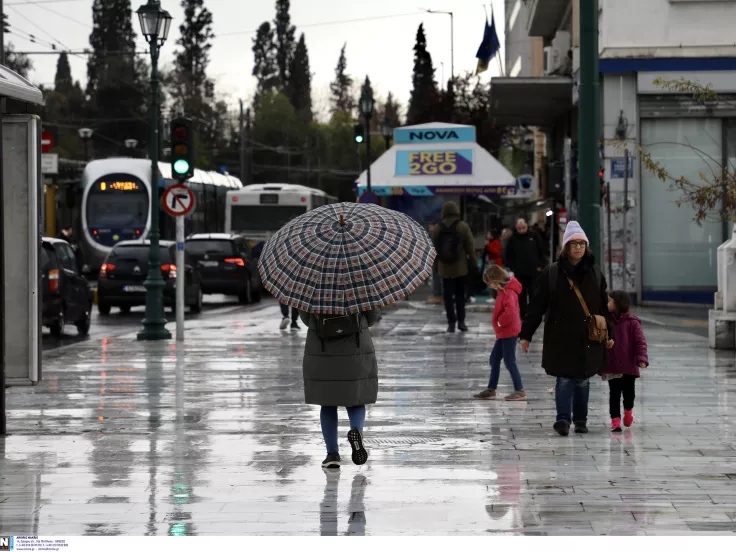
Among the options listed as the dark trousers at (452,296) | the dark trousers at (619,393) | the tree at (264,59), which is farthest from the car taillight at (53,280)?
the tree at (264,59)

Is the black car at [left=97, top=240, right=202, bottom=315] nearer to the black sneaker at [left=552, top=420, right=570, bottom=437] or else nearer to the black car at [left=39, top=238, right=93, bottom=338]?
the black car at [left=39, top=238, right=93, bottom=338]

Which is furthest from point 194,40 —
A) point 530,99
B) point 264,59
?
point 530,99

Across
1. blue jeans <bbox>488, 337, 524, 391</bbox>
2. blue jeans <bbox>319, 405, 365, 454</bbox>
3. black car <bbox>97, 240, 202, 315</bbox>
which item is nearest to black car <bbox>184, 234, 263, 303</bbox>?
black car <bbox>97, 240, 202, 315</bbox>

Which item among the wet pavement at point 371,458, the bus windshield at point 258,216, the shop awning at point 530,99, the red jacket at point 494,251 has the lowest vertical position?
the wet pavement at point 371,458

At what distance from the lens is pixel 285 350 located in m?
19.1

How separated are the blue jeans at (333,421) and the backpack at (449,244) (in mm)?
12399

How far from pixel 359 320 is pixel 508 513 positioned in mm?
1942

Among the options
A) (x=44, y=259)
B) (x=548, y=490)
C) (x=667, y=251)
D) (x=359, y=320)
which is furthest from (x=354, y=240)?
(x=667, y=251)

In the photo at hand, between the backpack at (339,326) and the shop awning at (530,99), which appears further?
the shop awning at (530,99)

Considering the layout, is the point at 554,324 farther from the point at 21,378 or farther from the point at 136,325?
the point at 136,325

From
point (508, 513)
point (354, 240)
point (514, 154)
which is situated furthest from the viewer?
point (514, 154)

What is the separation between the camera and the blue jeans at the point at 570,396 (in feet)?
34.6

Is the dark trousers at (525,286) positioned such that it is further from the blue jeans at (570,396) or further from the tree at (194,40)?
the tree at (194,40)

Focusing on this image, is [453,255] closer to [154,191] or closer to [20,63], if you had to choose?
[154,191]
